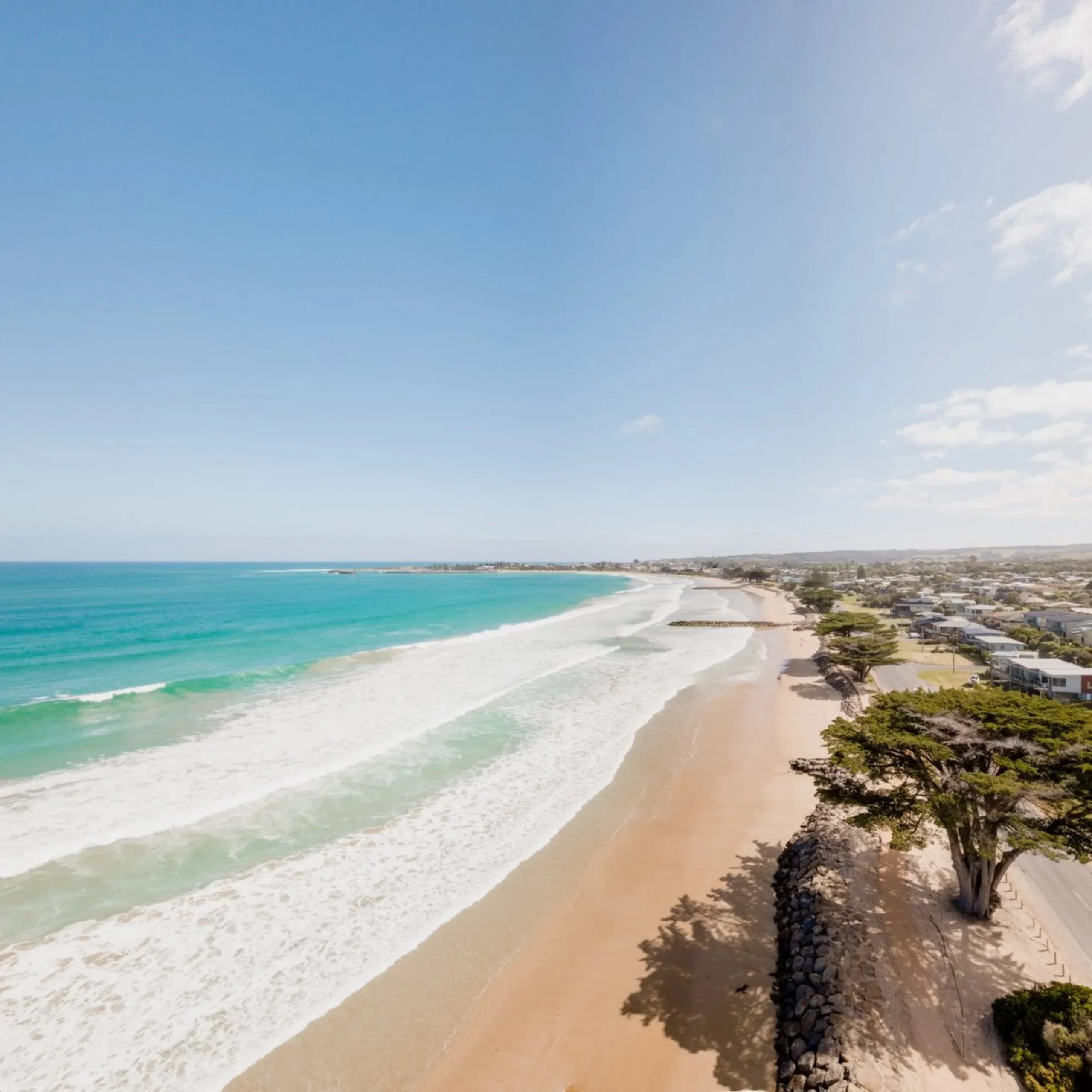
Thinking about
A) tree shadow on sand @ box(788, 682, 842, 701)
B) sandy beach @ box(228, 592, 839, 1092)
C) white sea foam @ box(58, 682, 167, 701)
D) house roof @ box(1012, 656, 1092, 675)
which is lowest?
tree shadow on sand @ box(788, 682, 842, 701)

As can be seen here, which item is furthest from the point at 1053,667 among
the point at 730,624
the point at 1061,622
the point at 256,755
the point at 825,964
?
the point at 256,755

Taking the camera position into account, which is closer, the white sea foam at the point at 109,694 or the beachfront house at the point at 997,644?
the white sea foam at the point at 109,694

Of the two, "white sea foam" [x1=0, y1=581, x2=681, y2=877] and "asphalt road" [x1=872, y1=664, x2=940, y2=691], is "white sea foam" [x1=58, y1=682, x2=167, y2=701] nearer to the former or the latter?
"white sea foam" [x1=0, y1=581, x2=681, y2=877]

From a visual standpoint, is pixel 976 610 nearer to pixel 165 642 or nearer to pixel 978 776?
pixel 978 776

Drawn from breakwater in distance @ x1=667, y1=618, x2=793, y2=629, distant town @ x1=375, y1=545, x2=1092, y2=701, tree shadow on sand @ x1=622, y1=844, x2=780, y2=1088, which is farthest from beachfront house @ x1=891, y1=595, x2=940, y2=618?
tree shadow on sand @ x1=622, y1=844, x2=780, y2=1088

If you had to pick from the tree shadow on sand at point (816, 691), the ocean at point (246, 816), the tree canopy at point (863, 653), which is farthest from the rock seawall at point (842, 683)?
the ocean at point (246, 816)

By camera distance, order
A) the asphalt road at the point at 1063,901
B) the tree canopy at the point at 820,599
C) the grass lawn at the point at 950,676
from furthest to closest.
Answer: the tree canopy at the point at 820,599 < the grass lawn at the point at 950,676 < the asphalt road at the point at 1063,901

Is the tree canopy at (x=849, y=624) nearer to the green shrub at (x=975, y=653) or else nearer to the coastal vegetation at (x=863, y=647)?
the coastal vegetation at (x=863, y=647)
